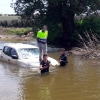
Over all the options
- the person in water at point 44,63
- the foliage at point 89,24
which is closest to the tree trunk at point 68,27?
the foliage at point 89,24

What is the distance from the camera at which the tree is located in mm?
28703

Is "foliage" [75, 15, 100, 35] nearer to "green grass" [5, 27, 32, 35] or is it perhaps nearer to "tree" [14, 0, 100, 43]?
"tree" [14, 0, 100, 43]

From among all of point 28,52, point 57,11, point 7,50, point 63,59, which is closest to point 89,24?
point 57,11

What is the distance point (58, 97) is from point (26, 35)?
37093 mm

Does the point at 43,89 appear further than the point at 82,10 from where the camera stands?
No

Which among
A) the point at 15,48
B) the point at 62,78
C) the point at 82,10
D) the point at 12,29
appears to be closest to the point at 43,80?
the point at 62,78

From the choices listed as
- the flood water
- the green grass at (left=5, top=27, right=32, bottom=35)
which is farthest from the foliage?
the green grass at (left=5, top=27, right=32, bottom=35)

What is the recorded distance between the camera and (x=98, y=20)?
104 ft

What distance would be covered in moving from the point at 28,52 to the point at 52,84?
521 centimetres

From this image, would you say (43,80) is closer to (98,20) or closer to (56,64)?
(56,64)

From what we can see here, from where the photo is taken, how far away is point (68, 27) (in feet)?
102

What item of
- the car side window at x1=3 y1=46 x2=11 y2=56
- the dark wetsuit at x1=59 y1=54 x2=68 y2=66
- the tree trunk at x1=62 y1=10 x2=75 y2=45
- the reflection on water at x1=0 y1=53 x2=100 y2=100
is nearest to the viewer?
the reflection on water at x1=0 y1=53 x2=100 y2=100

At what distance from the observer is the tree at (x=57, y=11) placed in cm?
2870

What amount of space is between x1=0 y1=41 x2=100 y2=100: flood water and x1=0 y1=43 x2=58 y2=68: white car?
1.16 ft
